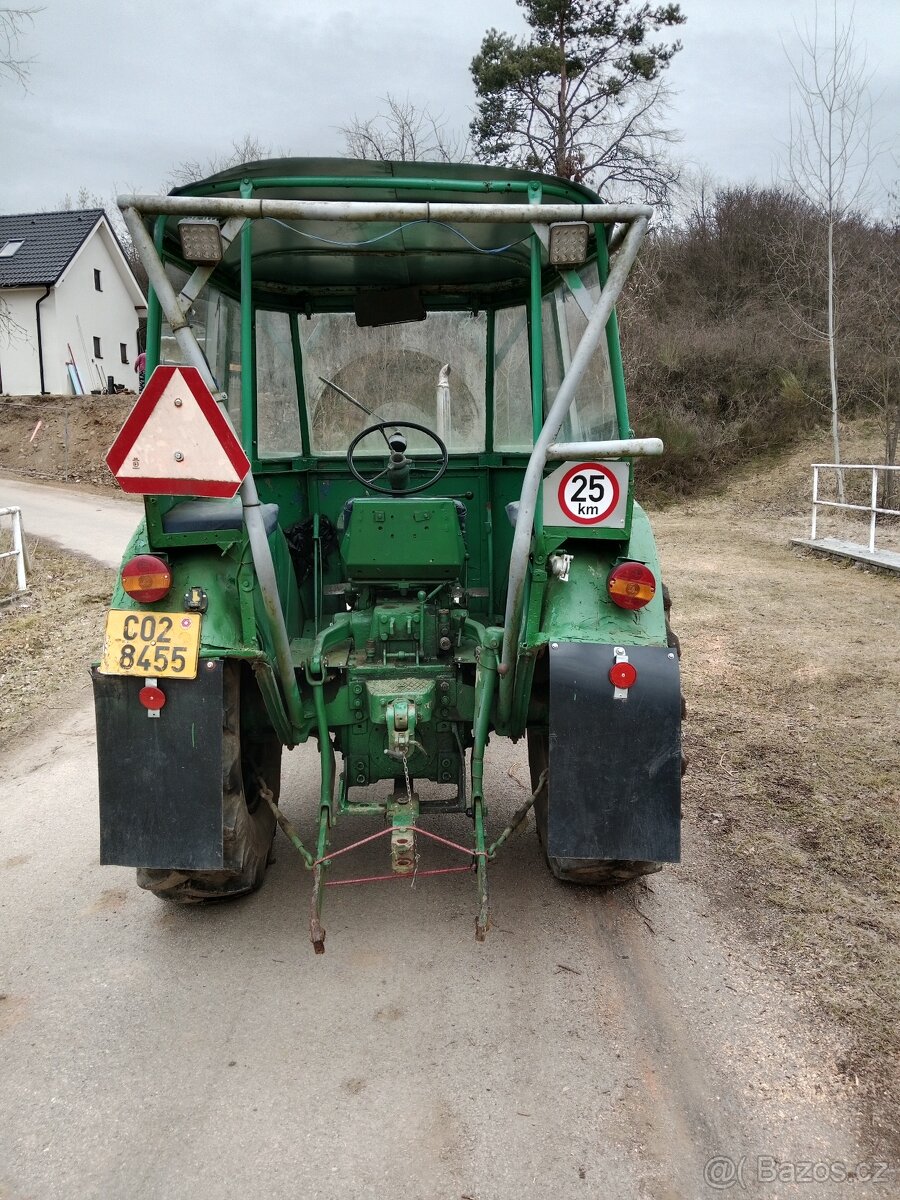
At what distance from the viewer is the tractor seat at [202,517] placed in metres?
3.08

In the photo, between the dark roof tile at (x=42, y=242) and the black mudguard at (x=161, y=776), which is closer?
the black mudguard at (x=161, y=776)

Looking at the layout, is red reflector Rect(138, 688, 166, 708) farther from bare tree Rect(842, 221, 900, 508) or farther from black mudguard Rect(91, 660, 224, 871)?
bare tree Rect(842, 221, 900, 508)

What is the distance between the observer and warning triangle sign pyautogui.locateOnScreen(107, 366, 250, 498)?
2641mm

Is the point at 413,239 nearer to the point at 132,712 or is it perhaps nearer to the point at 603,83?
the point at 132,712

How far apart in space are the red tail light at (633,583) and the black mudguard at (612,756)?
0.18 meters

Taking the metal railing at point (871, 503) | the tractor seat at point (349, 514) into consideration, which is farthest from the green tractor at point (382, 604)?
the metal railing at point (871, 503)

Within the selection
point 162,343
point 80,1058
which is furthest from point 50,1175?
point 162,343

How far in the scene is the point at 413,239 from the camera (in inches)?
146

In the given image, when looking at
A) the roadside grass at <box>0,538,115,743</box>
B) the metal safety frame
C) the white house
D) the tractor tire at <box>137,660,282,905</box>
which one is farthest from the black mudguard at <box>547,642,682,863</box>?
the white house

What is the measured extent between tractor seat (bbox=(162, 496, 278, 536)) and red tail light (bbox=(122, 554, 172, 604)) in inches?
4.7

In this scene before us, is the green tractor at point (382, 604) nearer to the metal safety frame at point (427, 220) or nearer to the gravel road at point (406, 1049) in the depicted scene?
the metal safety frame at point (427, 220)

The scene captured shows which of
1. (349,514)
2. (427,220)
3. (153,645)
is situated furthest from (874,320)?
(153,645)

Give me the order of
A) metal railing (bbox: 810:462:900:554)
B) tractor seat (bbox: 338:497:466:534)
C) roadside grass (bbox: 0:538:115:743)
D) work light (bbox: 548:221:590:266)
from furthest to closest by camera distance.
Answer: metal railing (bbox: 810:462:900:554) < roadside grass (bbox: 0:538:115:743) < tractor seat (bbox: 338:497:466:534) < work light (bbox: 548:221:590:266)

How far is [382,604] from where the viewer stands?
12.7 feet
